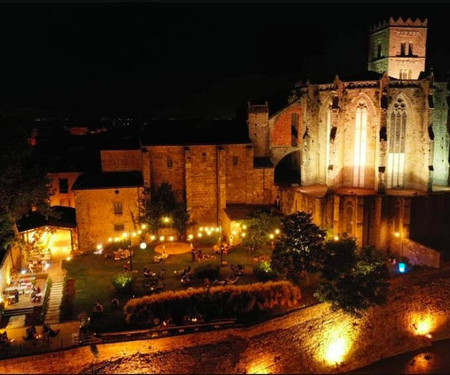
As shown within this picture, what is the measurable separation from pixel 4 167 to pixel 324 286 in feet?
77.4

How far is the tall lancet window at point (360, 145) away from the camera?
38.7m

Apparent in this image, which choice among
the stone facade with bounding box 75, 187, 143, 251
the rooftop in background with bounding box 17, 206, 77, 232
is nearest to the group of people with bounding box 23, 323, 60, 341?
the rooftop in background with bounding box 17, 206, 77, 232

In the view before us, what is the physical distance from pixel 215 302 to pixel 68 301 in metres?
9.54

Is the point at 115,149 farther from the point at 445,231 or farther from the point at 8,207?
the point at 445,231

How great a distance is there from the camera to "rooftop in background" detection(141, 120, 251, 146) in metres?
42.4

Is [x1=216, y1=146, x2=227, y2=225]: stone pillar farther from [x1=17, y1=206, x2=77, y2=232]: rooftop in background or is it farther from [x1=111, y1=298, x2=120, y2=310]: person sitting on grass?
[x1=111, y1=298, x2=120, y2=310]: person sitting on grass

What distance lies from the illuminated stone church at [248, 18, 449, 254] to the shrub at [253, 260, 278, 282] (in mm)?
7507

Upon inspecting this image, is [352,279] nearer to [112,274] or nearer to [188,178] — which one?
[112,274]

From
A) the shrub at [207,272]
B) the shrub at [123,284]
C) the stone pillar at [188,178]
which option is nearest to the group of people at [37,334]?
the shrub at [123,284]

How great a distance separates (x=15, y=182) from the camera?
113 feet

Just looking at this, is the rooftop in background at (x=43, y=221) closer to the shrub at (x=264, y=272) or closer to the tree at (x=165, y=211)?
the tree at (x=165, y=211)

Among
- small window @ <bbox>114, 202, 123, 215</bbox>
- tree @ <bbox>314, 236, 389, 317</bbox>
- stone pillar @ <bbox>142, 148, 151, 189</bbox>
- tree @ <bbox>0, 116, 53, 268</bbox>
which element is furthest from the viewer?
stone pillar @ <bbox>142, 148, 151, 189</bbox>

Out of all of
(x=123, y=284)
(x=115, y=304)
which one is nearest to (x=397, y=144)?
(x=123, y=284)

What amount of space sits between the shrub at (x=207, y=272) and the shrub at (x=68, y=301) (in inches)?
339
